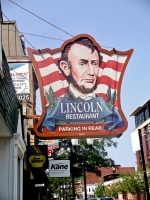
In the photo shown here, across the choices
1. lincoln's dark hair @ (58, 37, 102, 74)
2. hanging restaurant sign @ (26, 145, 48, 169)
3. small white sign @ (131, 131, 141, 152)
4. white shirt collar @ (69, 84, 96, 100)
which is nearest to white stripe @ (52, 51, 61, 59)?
lincoln's dark hair @ (58, 37, 102, 74)

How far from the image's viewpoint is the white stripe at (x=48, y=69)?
12312 millimetres

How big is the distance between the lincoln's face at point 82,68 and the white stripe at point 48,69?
372 millimetres

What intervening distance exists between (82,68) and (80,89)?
0.83 meters

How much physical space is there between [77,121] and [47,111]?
1.12 meters

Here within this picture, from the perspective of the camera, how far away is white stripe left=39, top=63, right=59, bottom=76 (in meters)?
12.3

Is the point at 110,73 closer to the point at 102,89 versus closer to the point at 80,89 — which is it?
the point at 102,89

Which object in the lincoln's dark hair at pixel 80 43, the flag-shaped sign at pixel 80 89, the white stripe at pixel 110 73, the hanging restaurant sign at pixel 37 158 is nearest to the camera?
the flag-shaped sign at pixel 80 89

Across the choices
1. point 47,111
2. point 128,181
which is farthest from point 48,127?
point 128,181

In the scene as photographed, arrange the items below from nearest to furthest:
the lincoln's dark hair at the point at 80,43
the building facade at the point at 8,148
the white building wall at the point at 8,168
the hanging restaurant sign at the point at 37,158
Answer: the building facade at the point at 8,148, the white building wall at the point at 8,168, the lincoln's dark hair at the point at 80,43, the hanging restaurant sign at the point at 37,158

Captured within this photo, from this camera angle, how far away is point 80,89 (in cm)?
1227

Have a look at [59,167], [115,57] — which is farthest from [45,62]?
[59,167]

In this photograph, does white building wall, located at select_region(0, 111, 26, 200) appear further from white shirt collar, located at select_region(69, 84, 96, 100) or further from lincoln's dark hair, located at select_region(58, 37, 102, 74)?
lincoln's dark hair, located at select_region(58, 37, 102, 74)

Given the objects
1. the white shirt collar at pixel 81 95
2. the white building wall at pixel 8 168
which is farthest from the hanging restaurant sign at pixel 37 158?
the white building wall at pixel 8 168

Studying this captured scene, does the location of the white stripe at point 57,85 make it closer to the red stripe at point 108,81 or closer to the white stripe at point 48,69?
the white stripe at point 48,69
